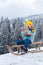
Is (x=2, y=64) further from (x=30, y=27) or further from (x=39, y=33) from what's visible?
(x=39, y=33)

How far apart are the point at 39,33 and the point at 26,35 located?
16.4ft

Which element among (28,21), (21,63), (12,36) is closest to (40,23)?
(28,21)

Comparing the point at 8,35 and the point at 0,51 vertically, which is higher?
the point at 8,35

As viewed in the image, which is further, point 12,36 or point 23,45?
point 12,36

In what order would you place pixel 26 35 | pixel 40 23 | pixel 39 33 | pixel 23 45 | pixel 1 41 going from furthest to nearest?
pixel 1 41 → pixel 39 33 → pixel 40 23 → pixel 26 35 → pixel 23 45

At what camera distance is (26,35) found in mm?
7641

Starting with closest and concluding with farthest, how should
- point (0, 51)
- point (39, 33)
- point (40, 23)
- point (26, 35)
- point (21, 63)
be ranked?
1. point (21, 63)
2. point (26, 35)
3. point (40, 23)
4. point (39, 33)
5. point (0, 51)

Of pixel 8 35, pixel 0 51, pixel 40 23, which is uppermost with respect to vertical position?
pixel 40 23

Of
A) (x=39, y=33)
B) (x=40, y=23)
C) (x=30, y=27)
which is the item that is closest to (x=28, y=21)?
(x=30, y=27)

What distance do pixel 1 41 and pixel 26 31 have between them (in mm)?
7616

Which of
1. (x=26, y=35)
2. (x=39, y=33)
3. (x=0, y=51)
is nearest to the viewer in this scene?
(x=26, y=35)

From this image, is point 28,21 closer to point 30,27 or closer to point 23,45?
point 30,27

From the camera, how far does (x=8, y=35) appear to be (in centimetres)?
1542

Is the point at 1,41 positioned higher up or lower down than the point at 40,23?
lower down
